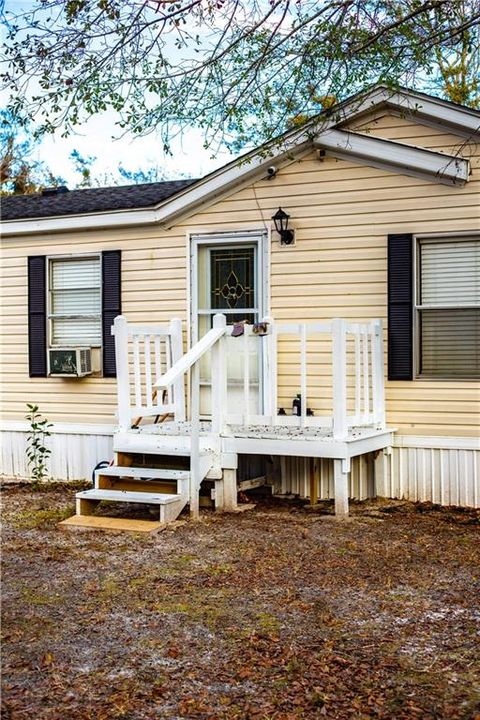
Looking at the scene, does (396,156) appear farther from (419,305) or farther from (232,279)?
(232,279)

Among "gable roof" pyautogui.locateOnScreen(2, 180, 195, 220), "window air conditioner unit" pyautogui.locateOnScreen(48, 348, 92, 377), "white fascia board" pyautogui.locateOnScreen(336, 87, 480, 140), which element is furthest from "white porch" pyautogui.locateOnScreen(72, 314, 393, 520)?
"white fascia board" pyautogui.locateOnScreen(336, 87, 480, 140)

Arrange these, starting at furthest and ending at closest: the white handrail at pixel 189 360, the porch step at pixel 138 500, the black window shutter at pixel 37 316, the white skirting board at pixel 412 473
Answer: the black window shutter at pixel 37 316
the white skirting board at pixel 412 473
the porch step at pixel 138 500
the white handrail at pixel 189 360

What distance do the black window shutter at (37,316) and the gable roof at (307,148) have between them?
477 millimetres

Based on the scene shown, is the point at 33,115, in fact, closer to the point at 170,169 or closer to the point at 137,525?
the point at 137,525

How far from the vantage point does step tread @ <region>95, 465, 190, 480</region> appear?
6691mm

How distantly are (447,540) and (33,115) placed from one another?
4.72 meters

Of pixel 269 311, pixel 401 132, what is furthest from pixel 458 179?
pixel 269 311

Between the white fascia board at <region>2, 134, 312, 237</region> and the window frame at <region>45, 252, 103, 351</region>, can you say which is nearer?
the white fascia board at <region>2, 134, 312, 237</region>

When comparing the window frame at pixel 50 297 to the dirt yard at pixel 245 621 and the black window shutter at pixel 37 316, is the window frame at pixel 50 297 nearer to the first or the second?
the black window shutter at pixel 37 316

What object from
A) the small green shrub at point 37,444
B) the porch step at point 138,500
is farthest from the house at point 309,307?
the porch step at point 138,500

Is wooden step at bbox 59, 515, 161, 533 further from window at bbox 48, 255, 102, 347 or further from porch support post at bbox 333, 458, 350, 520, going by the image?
window at bbox 48, 255, 102, 347

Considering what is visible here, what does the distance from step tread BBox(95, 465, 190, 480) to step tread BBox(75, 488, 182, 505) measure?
15 cm

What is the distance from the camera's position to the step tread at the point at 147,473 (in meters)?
6.69

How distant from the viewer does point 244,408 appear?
7238 mm
